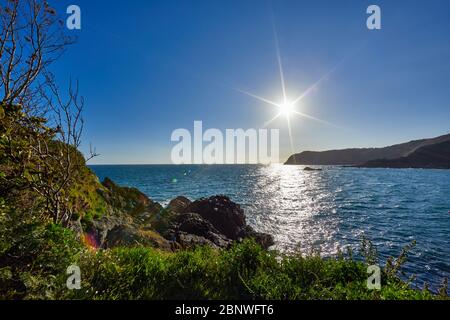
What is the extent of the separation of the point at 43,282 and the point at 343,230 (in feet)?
86.7

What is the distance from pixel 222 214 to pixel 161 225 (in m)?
7.15

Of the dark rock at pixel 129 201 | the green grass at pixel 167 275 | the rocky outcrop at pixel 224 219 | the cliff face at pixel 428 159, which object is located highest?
the cliff face at pixel 428 159

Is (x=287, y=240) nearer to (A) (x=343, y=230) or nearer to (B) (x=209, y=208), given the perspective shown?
(A) (x=343, y=230)

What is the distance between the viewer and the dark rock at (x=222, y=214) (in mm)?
24328

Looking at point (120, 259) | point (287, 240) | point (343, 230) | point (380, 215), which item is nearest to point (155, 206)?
point (287, 240)

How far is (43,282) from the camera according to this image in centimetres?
413

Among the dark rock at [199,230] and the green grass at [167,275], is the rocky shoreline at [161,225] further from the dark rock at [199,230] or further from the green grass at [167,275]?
the green grass at [167,275]

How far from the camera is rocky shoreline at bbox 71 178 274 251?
39.2ft
